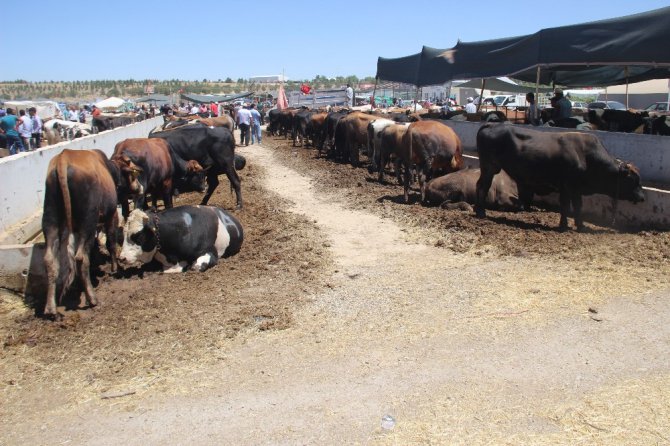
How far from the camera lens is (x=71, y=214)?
593 centimetres

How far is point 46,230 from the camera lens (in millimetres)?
5887

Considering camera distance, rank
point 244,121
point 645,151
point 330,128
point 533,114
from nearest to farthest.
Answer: point 645,151 → point 533,114 → point 330,128 → point 244,121

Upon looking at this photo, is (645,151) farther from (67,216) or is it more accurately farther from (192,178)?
(67,216)

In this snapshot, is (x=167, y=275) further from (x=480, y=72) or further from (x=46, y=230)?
(x=480, y=72)

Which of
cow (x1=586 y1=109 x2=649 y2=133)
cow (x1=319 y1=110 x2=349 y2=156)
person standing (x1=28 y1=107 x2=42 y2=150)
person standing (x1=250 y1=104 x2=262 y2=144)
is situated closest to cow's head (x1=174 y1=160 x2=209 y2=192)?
cow (x1=586 y1=109 x2=649 y2=133)

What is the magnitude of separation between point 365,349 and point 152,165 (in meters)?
5.44

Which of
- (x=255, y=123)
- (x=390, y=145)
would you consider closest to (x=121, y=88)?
(x=255, y=123)

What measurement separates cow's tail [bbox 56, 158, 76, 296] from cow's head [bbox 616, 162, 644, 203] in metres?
7.85

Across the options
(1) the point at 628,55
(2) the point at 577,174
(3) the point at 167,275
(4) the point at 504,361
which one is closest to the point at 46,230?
(3) the point at 167,275

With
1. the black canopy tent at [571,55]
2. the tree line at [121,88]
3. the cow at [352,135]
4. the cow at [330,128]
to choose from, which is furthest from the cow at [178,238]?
the tree line at [121,88]

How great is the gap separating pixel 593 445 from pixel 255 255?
5255 millimetres

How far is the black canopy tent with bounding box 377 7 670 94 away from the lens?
38.4 ft

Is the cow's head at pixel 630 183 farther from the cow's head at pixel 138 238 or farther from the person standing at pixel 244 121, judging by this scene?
the person standing at pixel 244 121

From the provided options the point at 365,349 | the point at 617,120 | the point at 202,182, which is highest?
the point at 617,120
